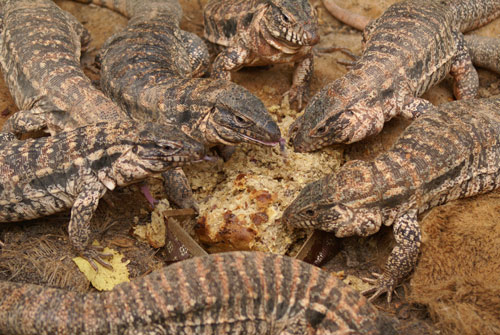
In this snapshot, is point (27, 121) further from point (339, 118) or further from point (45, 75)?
point (339, 118)

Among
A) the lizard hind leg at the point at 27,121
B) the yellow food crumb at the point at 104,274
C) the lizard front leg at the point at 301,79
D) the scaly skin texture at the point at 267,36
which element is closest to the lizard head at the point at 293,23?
the scaly skin texture at the point at 267,36

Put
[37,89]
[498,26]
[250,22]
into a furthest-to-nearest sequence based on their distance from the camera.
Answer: [498,26] < [250,22] < [37,89]

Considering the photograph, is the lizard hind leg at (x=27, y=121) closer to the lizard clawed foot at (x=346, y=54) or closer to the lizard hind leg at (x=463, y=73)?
the lizard clawed foot at (x=346, y=54)

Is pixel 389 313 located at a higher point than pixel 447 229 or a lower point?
lower

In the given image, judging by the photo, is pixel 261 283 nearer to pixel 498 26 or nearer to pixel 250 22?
pixel 250 22

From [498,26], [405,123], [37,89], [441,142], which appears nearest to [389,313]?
[441,142]

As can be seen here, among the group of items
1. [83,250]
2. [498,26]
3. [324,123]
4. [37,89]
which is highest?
[498,26]

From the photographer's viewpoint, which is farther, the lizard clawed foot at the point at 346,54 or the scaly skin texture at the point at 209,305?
the lizard clawed foot at the point at 346,54
